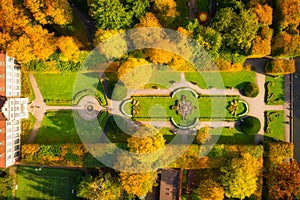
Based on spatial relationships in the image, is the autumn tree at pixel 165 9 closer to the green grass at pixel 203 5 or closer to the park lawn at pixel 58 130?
the green grass at pixel 203 5

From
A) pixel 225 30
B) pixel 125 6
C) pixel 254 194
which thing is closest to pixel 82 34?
pixel 125 6

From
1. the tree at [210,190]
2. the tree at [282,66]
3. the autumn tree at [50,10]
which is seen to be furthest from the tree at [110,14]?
the tree at [210,190]

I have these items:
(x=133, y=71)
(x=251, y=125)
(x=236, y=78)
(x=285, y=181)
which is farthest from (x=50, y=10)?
(x=285, y=181)

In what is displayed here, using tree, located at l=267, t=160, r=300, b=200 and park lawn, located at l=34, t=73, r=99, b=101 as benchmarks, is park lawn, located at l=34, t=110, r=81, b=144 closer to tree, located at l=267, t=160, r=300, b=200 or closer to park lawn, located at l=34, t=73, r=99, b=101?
park lawn, located at l=34, t=73, r=99, b=101

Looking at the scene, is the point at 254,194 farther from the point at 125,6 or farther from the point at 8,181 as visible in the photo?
the point at 8,181

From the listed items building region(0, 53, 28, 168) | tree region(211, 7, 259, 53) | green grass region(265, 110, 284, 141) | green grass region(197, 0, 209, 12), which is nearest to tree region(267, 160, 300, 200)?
green grass region(265, 110, 284, 141)

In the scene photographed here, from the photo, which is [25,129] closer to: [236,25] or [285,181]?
[236,25]

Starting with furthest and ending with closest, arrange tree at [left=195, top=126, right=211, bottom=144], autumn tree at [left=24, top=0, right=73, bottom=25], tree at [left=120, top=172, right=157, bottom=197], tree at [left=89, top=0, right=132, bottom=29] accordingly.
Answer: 1. tree at [left=195, top=126, right=211, bottom=144]
2. tree at [left=120, top=172, right=157, bottom=197]
3. autumn tree at [left=24, top=0, right=73, bottom=25]
4. tree at [left=89, top=0, right=132, bottom=29]
